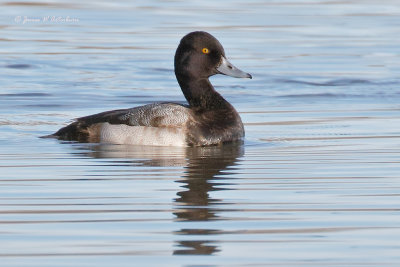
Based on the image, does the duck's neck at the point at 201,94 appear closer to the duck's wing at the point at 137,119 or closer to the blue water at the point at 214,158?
the duck's wing at the point at 137,119

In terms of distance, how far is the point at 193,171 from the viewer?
370 inches

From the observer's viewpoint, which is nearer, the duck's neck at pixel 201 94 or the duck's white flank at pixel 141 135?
the duck's white flank at pixel 141 135

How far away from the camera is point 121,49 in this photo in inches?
790

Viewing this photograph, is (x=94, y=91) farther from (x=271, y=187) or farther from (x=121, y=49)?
(x=271, y=187)

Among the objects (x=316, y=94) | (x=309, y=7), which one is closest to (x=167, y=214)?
(x=316, y=94)

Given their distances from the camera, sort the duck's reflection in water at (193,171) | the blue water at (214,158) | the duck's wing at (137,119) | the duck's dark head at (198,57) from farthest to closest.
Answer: the duck's dark head at (198,57) < the duck's wing at (137,119) < the duck's reflection in water at (193,171) < the blue water at (214,158)

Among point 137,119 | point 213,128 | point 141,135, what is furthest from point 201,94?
point 141,135

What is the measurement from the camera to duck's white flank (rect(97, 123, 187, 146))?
36.8 feet

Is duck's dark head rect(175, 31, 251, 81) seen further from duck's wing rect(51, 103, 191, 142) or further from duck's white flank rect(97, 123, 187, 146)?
duck's white flank rect(97, 123, 187, 146)

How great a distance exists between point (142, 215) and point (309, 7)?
61.8ft

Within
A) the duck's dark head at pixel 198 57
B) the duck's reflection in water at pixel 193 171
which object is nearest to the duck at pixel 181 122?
the duck's dark head at pixel 198 57

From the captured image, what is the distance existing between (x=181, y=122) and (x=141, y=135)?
0.41 m

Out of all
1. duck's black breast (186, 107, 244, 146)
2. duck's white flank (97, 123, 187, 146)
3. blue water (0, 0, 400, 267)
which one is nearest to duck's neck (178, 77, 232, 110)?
duck's black breast (186, 107, 244, 146)

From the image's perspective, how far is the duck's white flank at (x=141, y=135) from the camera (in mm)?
11211
